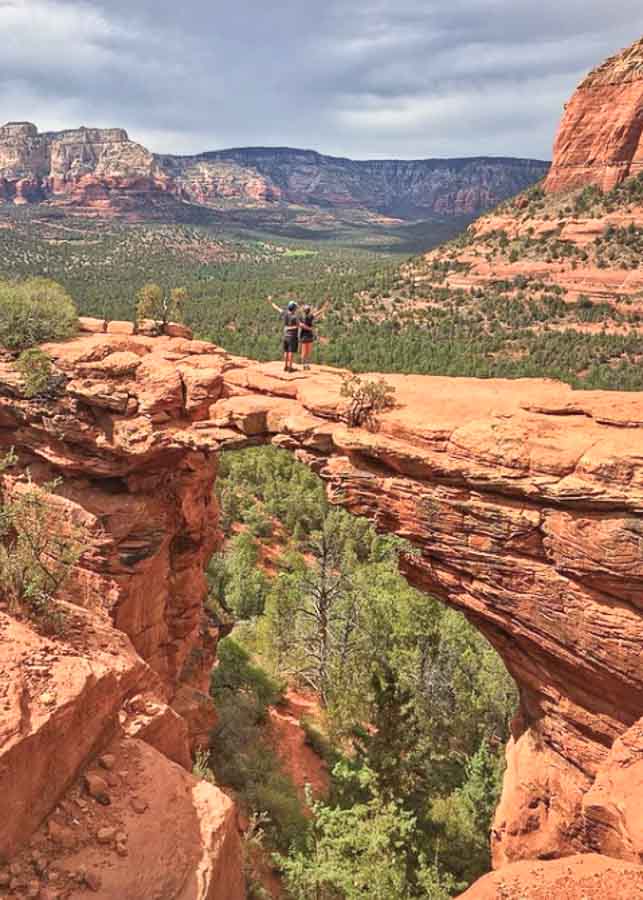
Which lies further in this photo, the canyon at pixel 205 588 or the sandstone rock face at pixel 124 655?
the canyon at pixel 205 588

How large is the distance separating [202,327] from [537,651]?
68013mm

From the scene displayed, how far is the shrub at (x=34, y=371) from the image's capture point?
13961mm

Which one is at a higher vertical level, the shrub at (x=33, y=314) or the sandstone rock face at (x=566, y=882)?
the shrub at (x=33, y=314)

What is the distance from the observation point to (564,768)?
10.9m

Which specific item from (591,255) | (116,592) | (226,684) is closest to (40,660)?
(116,592)

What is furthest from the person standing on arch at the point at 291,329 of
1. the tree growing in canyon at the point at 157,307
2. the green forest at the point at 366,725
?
the green forest at the point at 366,725

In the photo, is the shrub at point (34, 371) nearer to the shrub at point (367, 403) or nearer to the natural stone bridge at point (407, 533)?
the natural stone bridge at point (407, 533)

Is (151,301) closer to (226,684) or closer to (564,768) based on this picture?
(226,684)

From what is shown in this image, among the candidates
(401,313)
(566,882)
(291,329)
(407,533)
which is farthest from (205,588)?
(401,313)

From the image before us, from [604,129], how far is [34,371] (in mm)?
94856

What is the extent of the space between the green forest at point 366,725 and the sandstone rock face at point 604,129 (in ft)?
251

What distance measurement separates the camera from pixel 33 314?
1573 centimetres

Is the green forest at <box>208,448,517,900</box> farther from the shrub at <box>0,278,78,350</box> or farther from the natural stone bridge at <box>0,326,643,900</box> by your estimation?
the shrub at <box>0,278,78,350</box>

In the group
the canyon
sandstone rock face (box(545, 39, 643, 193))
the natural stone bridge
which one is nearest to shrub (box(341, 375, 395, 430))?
the canyon
